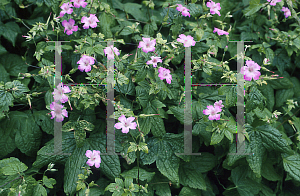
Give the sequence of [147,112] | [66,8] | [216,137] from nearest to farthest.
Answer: [216,137], [147,112], [66,8]

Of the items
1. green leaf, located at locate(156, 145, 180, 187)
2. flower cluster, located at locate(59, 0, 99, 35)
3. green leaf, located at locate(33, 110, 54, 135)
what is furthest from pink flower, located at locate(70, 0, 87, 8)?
green leaf, located at locate(156, 145, 180, 187)

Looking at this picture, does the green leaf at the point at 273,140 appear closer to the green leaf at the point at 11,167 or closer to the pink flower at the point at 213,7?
the pink flower at the point at 213,7

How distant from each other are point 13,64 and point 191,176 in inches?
71.0

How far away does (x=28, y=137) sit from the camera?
1.94 metres

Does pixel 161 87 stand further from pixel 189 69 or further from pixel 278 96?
pixel 278 96

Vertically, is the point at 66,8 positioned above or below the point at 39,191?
above

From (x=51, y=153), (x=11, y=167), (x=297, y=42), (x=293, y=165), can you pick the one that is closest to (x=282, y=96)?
(x=297, y=42)

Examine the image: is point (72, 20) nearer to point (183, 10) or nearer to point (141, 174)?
point (183, 10)

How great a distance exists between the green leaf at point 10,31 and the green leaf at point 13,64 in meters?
0.17

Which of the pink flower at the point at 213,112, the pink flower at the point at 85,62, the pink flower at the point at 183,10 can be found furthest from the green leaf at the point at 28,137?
the pink flower at the point at 183,10

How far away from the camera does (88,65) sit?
1697 mm

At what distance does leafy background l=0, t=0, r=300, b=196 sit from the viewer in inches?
69.0

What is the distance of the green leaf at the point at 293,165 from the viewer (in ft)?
6.36

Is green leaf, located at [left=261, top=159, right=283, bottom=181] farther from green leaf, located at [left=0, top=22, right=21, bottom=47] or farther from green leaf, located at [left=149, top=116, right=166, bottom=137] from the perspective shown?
green leaf, located at [left=0, top=22, right=21, bottom=47]
